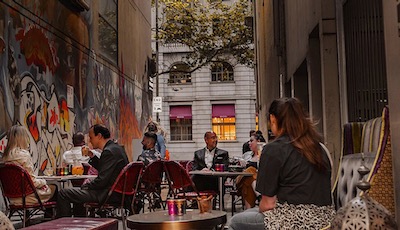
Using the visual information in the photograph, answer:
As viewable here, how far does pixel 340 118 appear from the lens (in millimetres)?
7871

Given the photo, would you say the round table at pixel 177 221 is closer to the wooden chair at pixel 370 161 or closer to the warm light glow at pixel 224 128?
the wooden chair at pixel 370 161

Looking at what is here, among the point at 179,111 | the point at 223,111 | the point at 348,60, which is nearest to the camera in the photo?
the point at 348,60

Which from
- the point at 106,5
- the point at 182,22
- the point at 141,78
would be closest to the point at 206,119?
the point at 182,22

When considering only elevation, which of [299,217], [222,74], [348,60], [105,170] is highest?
[222,74]

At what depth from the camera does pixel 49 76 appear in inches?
444

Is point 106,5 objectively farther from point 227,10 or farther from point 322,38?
point 227,10

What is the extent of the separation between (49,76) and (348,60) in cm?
640

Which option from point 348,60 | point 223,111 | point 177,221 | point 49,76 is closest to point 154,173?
point 49,76

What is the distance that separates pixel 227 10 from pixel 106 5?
51.0 ft

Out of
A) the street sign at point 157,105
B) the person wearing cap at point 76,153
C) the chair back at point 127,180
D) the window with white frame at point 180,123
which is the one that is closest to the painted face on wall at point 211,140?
the person wearing cap at point 76,153

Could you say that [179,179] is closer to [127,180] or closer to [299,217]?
[127,180]

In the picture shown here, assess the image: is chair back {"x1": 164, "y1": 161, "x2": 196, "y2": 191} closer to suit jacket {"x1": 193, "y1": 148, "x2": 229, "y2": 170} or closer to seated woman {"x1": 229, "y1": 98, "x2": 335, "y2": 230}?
suit jacket {"x1": 193, "y1": 148, "x2": 229, "y2": 170}

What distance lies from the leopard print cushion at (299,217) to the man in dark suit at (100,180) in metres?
3.59

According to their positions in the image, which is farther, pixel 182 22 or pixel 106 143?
pixel 182 22
